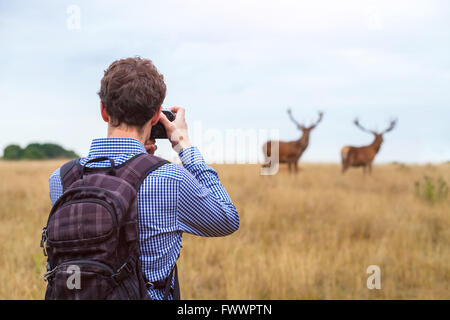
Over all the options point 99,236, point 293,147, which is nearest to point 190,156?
point 99,236

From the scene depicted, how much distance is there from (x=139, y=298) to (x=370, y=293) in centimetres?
367

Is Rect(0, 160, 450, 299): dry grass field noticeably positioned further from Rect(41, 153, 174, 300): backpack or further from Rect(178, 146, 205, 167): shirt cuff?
Rect(178, 146, 205, 167): shirt cuff

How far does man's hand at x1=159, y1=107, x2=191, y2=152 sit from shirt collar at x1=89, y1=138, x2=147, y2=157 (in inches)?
5.3

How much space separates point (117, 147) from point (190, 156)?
0.26 meters

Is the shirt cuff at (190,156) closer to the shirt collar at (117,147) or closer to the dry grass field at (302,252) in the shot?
the shirt collar at (117,147)

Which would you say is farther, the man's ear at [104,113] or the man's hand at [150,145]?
the man's hand at [150,145]

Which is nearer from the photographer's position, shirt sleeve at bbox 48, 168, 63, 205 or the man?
the man

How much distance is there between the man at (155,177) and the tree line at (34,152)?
4099 cm

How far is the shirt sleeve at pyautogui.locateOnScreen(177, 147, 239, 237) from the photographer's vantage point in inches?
60.6

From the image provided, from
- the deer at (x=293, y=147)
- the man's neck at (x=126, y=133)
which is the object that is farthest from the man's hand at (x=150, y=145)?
the deer at (x=293, y=147)

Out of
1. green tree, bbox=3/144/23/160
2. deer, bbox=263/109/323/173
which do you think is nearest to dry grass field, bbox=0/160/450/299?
deer, bbox=263/109/323/173

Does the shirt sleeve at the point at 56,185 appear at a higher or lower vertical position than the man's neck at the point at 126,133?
lower
